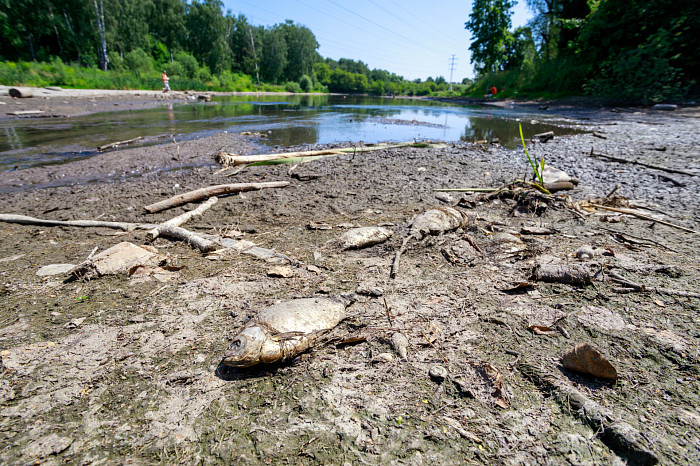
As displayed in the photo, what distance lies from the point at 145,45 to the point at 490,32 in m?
54.5

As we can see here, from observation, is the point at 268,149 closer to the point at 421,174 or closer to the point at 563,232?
the point at 421,174

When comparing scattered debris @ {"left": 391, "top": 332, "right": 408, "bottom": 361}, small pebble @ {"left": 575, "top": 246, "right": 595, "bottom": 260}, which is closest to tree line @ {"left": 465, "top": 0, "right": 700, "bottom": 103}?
small pebble @ {"left": 575, "top": 246, "right": 595, "bottom": 260}

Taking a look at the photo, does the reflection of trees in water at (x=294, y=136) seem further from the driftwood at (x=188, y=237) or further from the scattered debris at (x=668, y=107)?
the scattered debris at (x=668, y=107)

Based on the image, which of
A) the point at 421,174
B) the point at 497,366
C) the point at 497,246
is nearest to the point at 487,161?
the point at 421,174

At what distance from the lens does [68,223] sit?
403cm

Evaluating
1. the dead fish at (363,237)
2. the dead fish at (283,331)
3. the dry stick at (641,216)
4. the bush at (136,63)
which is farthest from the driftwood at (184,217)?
the bush at (136,63)

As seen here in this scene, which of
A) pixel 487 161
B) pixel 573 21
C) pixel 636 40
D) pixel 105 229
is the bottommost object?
pixel 105 229

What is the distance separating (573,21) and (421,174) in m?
33.7

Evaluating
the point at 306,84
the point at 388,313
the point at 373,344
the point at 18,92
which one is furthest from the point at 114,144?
the point at 306,84

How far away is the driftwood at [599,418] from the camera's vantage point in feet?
4.21

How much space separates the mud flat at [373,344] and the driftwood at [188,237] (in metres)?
0.11

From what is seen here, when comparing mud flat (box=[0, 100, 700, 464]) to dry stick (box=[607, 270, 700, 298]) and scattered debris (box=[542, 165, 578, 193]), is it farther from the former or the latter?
scattered debris (box=[542, 165, 578, 193])

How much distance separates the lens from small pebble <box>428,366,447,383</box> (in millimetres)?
1700

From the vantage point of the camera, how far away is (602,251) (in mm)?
2957
